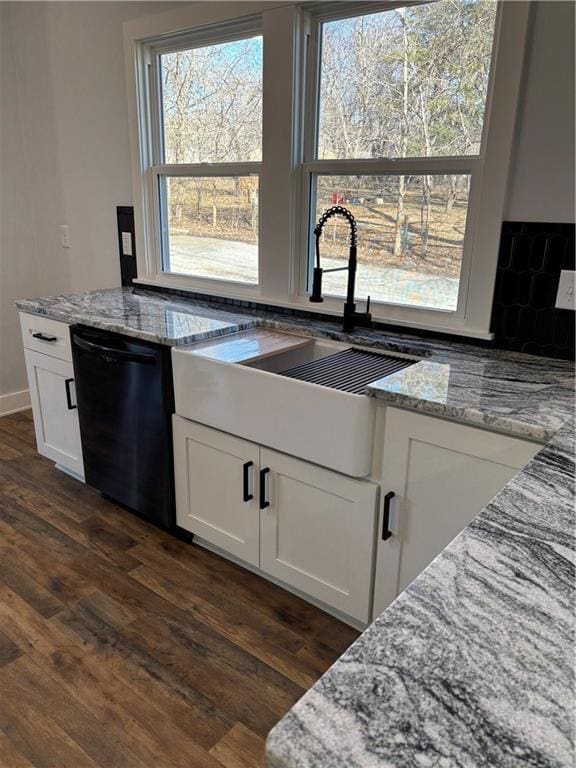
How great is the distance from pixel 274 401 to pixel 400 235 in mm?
900

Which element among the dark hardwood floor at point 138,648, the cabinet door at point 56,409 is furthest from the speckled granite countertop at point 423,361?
the dark hardwood floor at point 138,648

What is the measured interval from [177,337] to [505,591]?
1597mm

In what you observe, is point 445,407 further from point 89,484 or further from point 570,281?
point 89,484

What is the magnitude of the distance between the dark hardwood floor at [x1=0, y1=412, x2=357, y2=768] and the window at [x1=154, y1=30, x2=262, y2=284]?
1.39 meters

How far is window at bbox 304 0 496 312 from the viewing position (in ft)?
6.40

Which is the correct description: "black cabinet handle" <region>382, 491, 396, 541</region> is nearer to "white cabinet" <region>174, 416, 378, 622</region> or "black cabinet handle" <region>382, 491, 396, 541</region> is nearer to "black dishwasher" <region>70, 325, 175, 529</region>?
"white cabinet" <region>174, 416, 378, 622</region>

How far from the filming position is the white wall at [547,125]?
171cm

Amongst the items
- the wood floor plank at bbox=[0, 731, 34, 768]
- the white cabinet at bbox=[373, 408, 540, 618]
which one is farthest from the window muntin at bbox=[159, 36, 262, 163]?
the wood floor plank at bbox=[0, 731, 34, 768]

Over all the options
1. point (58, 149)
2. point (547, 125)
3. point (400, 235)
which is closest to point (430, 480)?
point (400, 235)

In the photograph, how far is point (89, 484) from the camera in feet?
8.94

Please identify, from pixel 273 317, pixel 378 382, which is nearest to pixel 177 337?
pixel 273 317

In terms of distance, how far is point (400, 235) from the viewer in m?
2.21

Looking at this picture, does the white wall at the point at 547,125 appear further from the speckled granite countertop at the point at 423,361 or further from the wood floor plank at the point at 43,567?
the wood floor plank at the point at 43,567

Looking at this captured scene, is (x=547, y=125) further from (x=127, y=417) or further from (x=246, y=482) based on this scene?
(x=127, y=417)
